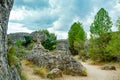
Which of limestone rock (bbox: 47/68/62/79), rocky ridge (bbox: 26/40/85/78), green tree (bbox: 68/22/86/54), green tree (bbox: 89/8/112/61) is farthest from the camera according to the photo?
green tree (bbox: 68/22/86/54)

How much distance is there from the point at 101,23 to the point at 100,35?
1881 mm

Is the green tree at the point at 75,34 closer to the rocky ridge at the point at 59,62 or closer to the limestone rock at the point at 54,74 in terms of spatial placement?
the rocky ridge at the point at 59,62

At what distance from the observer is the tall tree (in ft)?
125

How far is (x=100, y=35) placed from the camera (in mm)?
38031

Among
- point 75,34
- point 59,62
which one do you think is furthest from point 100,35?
point 75,34

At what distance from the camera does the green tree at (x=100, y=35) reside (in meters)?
37.0

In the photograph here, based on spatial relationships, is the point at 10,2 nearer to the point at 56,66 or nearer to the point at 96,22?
the point at 56,66

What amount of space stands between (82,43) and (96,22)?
45.2 ft

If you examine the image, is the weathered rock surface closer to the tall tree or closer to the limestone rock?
the limestone rock

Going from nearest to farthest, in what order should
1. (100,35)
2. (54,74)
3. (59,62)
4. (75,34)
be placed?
(54,74) → (59,62) → (100,35) → (75,34)

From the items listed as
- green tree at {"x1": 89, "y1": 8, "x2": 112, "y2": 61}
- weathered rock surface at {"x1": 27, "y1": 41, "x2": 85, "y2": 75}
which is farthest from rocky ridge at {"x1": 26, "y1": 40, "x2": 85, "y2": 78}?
green tree at {"x1": 89, "y1": 8, "x2": 112, "y2": 61}

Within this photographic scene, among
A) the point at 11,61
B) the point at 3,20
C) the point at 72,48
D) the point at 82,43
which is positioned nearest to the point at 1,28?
the point at 3,20

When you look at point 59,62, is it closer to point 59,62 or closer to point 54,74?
point 59,62

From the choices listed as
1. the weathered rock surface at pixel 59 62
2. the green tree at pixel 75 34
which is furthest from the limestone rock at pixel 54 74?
the green tree at pixel 75 34
